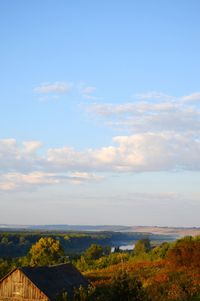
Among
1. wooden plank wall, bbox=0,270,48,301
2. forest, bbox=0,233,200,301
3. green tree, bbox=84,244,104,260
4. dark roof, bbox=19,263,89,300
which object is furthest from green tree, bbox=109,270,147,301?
green tree, bbox=84,244,104,260

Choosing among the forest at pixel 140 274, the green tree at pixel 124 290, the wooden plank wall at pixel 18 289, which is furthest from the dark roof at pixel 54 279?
the green tree at pixel 124 290

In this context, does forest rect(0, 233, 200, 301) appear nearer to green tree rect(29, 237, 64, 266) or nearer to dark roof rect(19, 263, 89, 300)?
green tree rect(29, 237, 64, 266)

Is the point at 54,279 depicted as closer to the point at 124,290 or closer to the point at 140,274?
the point at 140,274

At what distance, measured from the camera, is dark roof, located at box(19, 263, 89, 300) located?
45.3 m

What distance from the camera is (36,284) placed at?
148 ft

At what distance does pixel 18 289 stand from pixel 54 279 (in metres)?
3.68

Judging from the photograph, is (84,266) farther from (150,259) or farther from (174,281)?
(174,281)

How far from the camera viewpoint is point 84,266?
74.8m

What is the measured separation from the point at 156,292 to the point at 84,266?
34.9m

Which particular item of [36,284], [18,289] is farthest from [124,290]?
[18,289]

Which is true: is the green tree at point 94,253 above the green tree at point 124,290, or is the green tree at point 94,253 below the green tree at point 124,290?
below

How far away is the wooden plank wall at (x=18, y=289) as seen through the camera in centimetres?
4494

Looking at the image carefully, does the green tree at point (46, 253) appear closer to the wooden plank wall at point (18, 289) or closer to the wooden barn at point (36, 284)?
the wooden barn at point (36, 284)

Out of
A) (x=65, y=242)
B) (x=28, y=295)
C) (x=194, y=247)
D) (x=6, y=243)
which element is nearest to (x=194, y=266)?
(x=194, y=247)
